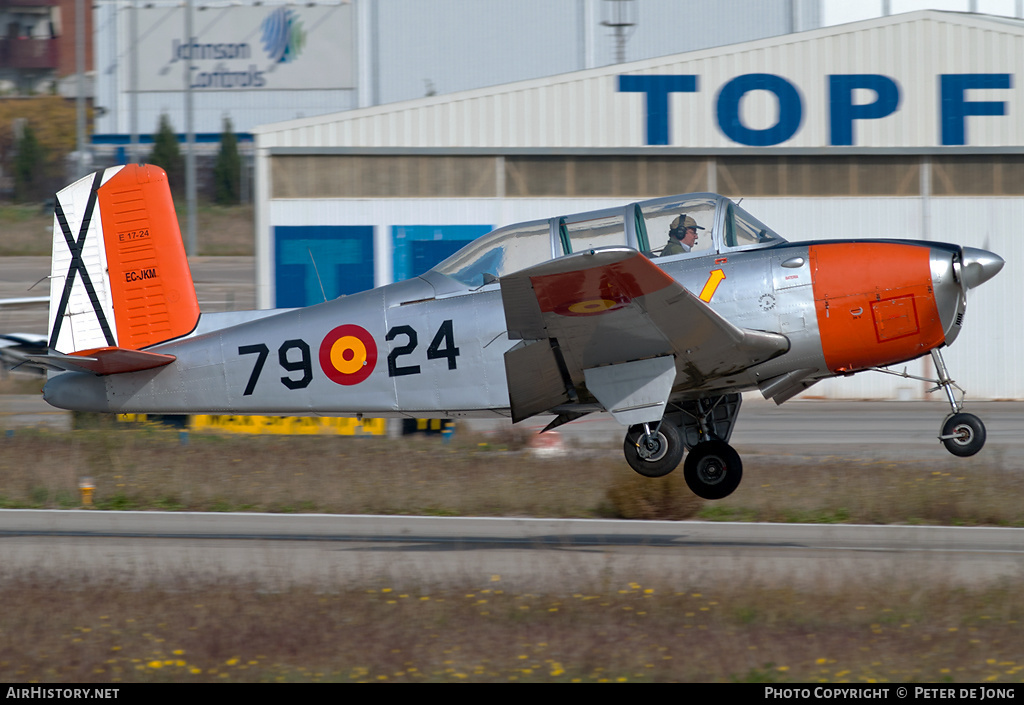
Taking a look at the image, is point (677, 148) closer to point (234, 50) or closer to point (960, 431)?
point (960, 431)

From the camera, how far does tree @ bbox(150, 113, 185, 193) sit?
51688 millimetres

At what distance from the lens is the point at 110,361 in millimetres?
9961

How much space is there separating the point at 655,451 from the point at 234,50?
173ft

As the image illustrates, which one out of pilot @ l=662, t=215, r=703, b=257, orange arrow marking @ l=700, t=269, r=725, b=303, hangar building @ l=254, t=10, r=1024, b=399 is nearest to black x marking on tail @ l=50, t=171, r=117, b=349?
pilot @ l=662, t=215, r=703, b=257

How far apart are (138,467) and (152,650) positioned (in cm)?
814

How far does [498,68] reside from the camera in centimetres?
4841

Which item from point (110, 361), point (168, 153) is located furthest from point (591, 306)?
point (168, 153)

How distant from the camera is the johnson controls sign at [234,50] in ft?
181

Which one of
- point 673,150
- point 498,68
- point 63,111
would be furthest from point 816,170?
point 63,111

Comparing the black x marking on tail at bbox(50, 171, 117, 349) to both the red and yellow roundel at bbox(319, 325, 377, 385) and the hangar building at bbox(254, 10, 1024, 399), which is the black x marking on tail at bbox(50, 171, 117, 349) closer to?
the red and yellow roundel at bbox(319, 325, 377, 385)

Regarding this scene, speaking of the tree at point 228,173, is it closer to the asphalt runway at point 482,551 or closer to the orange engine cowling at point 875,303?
the asphalt runway at point 482,551

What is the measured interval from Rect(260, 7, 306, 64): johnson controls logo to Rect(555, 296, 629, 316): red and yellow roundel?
51.0 meters

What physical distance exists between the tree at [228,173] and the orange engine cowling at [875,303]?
47.9m

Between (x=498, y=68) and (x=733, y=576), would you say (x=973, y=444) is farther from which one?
(x=498, y=68)
